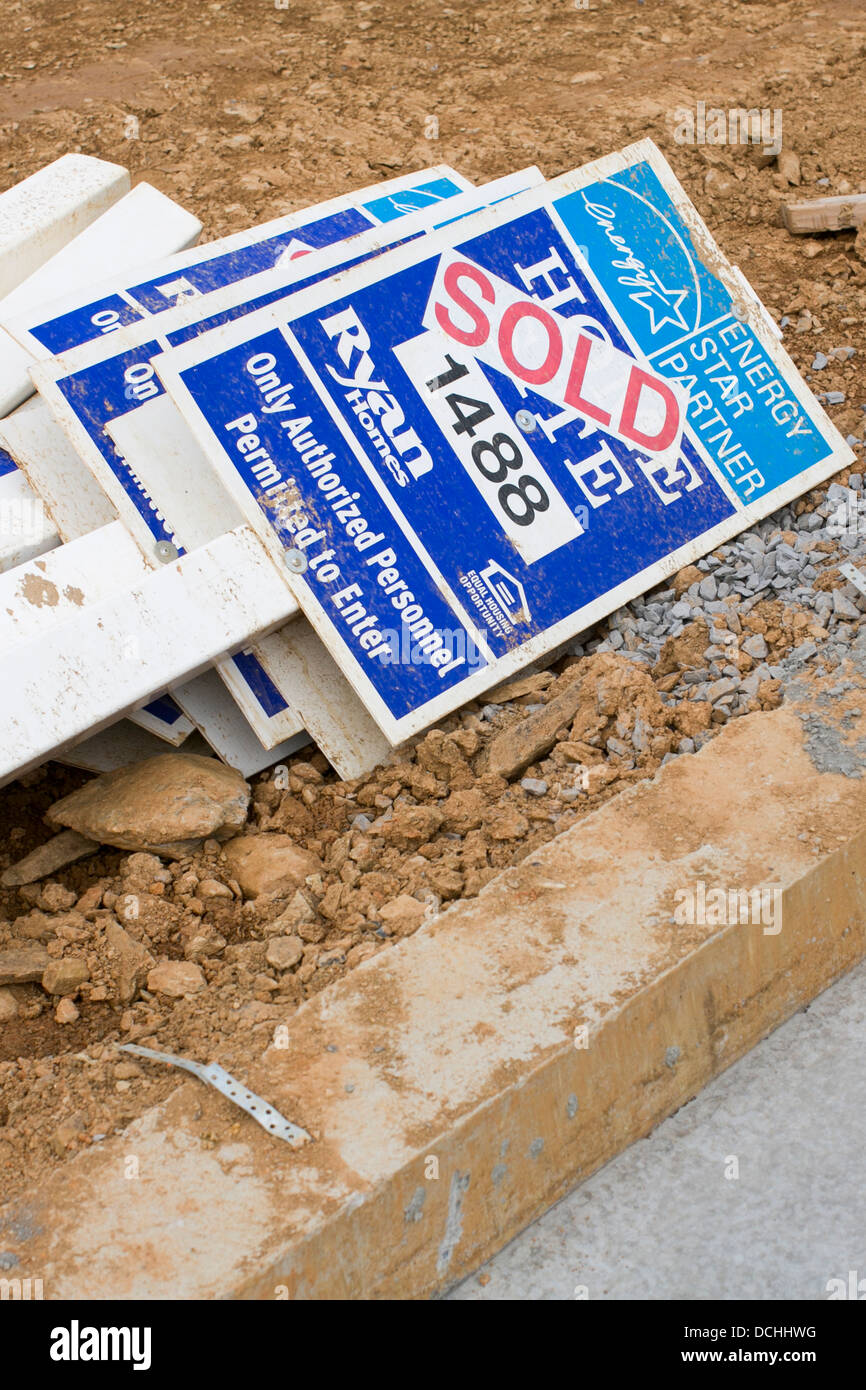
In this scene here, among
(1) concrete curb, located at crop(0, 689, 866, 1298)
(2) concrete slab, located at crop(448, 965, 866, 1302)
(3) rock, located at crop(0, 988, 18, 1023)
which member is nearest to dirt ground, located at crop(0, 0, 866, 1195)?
(3) rock, located at crop(0, 988, 18, 1023)

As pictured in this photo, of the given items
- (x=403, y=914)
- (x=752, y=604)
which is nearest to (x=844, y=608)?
(x=752, y=604)

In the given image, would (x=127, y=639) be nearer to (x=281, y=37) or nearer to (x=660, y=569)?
(x=660, y=569)

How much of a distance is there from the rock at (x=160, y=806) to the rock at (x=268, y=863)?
0.09 m

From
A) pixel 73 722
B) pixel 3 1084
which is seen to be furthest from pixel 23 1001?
pixel 73 722

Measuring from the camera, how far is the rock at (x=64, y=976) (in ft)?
11.2

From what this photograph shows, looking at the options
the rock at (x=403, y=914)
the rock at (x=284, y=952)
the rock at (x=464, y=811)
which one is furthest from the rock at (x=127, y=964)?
the rock at (x=464, y=811)

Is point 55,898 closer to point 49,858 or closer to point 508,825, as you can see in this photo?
point 49,858

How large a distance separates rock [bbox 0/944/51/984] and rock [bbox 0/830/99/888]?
1.32 feet

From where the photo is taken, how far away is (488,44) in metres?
8.26

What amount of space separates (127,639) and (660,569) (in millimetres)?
1975

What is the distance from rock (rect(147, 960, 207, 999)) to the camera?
3.37 meters

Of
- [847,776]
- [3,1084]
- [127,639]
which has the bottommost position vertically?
[3,1084]

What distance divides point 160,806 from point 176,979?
64 cm

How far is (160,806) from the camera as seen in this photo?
3816mm
